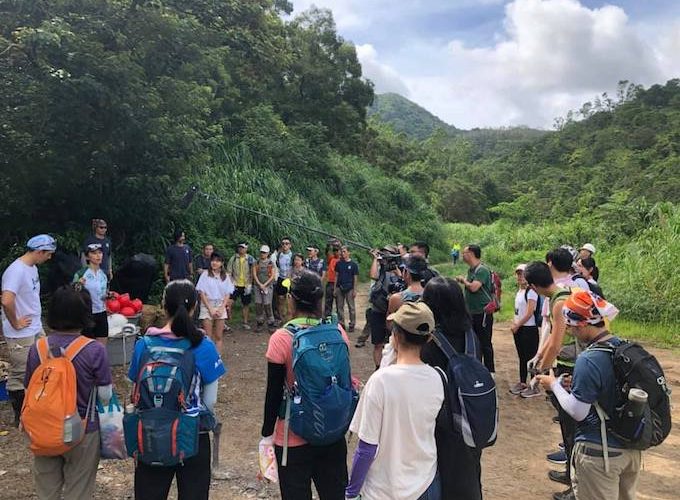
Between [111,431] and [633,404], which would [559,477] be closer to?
[633,404]

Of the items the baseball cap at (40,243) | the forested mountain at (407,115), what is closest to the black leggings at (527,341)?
the baseball cap at (40,243)

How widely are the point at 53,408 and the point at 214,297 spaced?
439cm

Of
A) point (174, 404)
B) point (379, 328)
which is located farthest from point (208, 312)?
point (174, 404)

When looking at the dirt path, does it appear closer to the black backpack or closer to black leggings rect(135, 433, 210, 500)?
black leggings rect(135, 433, 210, 500)

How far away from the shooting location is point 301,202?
1669 centimetres

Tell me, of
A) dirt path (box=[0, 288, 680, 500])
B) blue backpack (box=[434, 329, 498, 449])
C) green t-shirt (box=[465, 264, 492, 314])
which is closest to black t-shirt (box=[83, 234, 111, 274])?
dirt path (box=[0, 288, 680, 500])

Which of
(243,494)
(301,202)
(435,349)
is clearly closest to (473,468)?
(435,349)

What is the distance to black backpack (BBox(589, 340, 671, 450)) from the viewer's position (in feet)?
8.33

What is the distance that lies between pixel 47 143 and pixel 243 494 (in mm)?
6553

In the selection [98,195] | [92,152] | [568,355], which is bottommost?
[568,355]

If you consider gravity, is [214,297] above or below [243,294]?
above

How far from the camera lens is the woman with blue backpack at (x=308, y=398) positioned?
99.8 inches

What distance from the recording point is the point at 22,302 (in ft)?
14.9

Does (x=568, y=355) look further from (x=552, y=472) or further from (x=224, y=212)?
(x=224, y=212)
